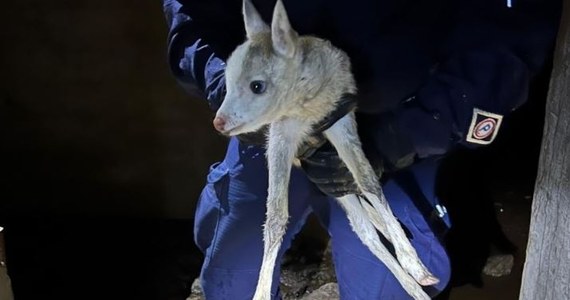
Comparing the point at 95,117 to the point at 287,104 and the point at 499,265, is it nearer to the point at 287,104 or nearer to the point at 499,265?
the point at 499,265

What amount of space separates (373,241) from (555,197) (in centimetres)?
19

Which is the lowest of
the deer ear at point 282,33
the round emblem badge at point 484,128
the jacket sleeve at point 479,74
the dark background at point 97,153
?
the dark background at point 97,153

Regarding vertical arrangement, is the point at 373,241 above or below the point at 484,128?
below

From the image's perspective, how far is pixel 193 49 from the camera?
980mm

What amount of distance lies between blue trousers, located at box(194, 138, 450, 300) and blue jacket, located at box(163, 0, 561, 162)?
3.9 inches

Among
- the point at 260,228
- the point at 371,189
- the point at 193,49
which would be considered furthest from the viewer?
the point at 260,228

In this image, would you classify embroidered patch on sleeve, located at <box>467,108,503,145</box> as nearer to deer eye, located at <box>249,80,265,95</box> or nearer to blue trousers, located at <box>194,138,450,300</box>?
blue trousers, located at <box>194,138,450,300</box>

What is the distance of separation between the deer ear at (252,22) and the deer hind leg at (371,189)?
4.6 inches

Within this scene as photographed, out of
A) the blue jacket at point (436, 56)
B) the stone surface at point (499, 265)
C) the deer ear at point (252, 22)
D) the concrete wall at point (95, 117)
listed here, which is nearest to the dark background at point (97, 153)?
the concrete wall at point (95, 117)

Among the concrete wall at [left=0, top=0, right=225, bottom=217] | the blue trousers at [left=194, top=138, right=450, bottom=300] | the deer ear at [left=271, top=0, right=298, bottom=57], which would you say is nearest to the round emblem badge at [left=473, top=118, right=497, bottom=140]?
the blue trousers at [left=194, top=138, right=450, bottom=300]

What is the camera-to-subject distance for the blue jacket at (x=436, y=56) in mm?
843

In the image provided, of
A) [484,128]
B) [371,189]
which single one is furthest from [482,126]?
[371,189]

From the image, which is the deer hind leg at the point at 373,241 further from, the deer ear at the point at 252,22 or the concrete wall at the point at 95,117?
the concrete wall at the point at 95,117

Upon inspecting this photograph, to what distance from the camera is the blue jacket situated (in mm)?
843
